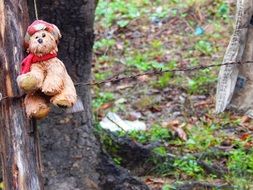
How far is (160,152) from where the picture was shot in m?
4.21

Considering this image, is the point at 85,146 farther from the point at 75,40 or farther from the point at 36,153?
the point at 36,153

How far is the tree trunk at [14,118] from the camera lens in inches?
86.5

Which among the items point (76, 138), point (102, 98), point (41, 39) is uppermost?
point (41, 39)

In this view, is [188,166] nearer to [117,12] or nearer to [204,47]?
[204,47]

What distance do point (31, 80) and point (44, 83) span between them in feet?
0.18

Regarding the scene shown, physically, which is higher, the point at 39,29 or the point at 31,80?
the point at 39,29

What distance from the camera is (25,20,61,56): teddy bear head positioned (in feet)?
6.69

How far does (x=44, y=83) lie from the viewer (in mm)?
2025

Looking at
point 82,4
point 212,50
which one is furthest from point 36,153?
point 212,50

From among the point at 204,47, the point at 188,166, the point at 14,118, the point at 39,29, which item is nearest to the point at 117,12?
the point at 204,47

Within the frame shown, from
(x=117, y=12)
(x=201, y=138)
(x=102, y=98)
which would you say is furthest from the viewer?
(x=117, y=12)

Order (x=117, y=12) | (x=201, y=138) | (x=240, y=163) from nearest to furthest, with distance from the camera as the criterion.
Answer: (x=240, y=163), (x=201, y=138), (x=117, y=12)

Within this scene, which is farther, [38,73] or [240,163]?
[240,163]

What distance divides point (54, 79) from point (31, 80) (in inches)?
3.3
